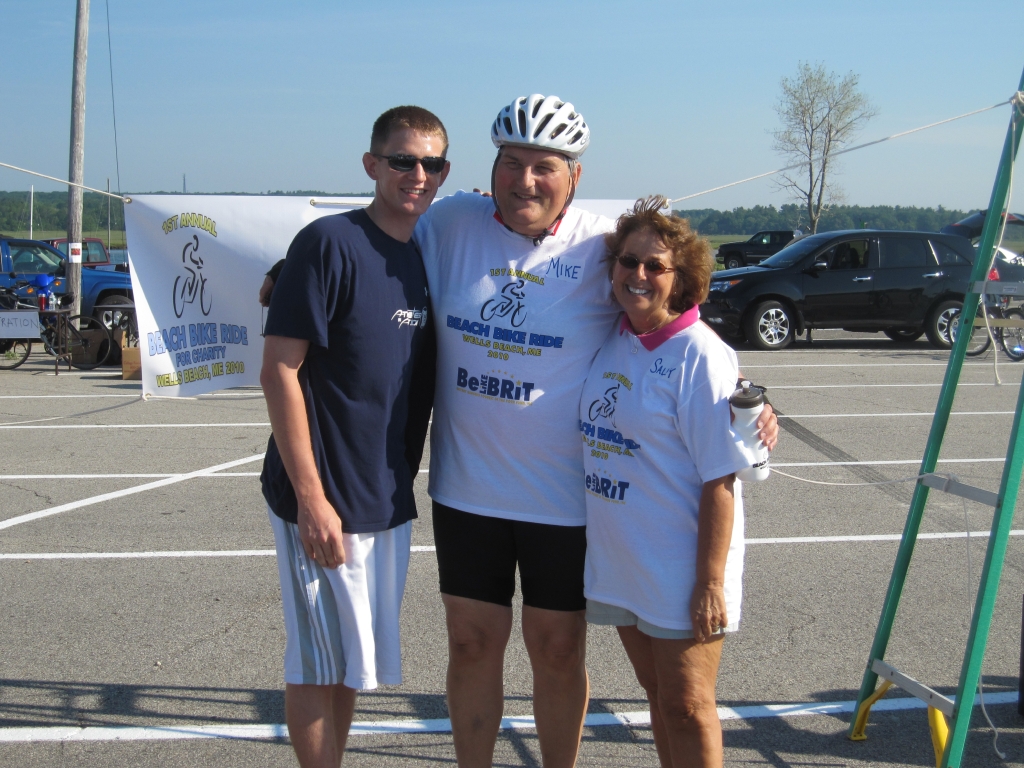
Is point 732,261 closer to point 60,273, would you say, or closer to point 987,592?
point 60,273

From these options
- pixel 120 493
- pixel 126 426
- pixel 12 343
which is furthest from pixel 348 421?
pixel 12 343

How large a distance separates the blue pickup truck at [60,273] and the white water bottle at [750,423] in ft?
49.7

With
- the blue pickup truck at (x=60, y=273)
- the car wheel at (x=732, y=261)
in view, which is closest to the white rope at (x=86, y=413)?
the blue pickup truck at (x=60, y=273)

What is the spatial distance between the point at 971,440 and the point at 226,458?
708 centimetres

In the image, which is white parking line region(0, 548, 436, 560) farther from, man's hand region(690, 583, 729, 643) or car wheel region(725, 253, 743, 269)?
car wheel region(725, 253, 743, 269)

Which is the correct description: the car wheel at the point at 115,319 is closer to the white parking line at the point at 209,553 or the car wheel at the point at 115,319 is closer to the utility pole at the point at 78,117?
the utility pole at the point at 78,117

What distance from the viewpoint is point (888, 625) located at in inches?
120

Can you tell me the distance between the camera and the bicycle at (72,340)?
12.8m

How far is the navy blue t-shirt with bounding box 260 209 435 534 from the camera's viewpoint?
7.62ft

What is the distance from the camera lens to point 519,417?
2551 mm

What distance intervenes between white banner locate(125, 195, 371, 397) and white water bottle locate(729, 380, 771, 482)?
164 inches

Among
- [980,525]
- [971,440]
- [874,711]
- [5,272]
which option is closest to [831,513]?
[980,525]

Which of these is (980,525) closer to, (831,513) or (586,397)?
(831,513)

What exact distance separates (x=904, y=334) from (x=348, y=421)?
49.7ft
